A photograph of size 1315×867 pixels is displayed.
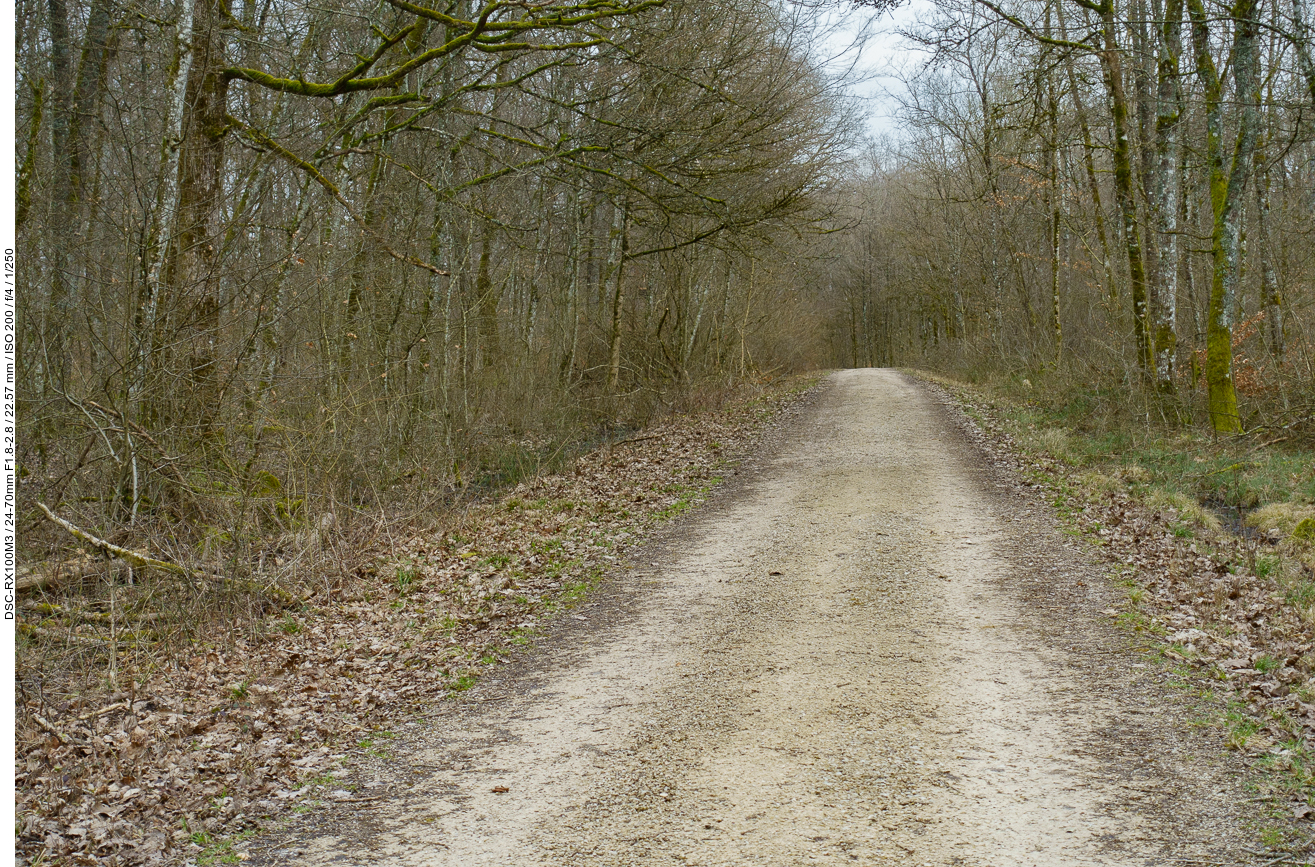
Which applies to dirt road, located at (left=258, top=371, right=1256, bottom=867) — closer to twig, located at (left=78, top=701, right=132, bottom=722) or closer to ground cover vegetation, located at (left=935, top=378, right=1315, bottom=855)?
ground cover vegetation, located at (left=935, top=378, right=1315, bottom=855)

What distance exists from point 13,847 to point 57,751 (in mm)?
1265

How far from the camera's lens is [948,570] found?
8164 mm

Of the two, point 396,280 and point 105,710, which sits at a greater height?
point 396,280

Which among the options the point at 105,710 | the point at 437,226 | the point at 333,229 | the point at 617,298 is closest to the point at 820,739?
the point at 105,710

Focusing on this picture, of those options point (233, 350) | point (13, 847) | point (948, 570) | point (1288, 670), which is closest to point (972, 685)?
point (1288, 670)

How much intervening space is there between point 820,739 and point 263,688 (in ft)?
11.9

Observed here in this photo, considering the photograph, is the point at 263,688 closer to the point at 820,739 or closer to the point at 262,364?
the point at 820,739

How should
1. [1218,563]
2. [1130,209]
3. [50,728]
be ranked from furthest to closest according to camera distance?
[1130,209] < [1218,563] < [50,728]

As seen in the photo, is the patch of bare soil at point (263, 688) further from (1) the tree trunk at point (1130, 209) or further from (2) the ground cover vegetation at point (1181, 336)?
(1) the tree trunk at point (1130, 209)

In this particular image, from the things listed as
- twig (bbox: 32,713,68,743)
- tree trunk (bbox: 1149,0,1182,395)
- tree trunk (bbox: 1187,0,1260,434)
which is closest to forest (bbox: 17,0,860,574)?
twig (bbox: 32,713,68,743)

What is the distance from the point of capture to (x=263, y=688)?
5.91m

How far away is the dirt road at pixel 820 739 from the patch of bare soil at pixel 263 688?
39 centimetres

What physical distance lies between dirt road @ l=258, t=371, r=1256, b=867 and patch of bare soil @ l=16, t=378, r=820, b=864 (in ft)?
1.26

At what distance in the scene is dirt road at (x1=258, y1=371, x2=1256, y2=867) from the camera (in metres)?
3.96
